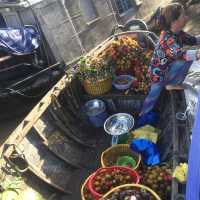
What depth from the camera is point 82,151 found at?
6980 mm

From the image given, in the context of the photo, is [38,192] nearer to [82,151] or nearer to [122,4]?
[82,151]

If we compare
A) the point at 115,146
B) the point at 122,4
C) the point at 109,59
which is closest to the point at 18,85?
the point at 109,59

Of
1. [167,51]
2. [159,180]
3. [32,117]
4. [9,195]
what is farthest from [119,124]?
[9,195]

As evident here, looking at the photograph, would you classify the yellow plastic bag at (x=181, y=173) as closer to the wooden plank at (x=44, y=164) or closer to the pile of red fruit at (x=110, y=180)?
the pile of red fruit at (x=110, y=180)

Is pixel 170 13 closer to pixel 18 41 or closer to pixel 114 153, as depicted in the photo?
pixel 114 153

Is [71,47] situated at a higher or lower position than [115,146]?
higher

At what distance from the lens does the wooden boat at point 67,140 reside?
540 cm

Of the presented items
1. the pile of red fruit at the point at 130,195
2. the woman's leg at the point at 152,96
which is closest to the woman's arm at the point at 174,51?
the woman's leg at the point at 152,96

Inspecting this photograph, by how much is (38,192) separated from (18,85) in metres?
4.41

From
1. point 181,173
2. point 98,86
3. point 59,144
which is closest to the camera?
point 181,173

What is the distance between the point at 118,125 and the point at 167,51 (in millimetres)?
1845

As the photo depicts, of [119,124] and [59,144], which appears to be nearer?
[59,144]

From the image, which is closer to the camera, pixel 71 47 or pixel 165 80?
pixel 165 80

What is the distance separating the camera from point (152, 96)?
20.2 ft
